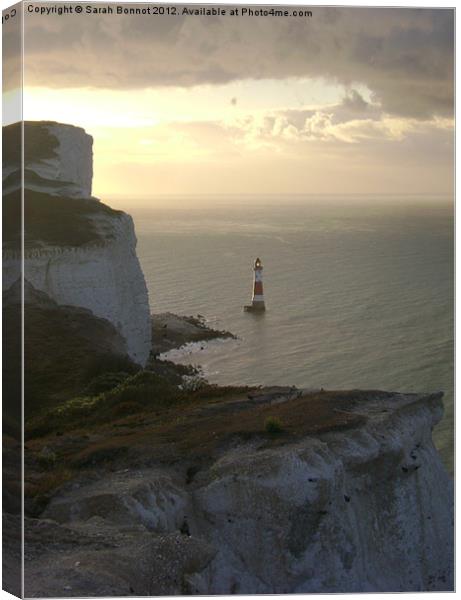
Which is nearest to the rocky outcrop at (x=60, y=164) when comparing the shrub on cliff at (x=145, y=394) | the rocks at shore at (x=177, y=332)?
the rocks at shore at (x=177, y=332)

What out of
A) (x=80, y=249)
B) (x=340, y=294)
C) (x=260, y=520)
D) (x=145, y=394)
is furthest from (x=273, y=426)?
(x=80, y=249)

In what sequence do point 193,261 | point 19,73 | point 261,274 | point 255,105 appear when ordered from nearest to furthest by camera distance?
point 19,73 < point 255,105 < point 261,274 < point 193,261

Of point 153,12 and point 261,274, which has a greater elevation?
point 153,12

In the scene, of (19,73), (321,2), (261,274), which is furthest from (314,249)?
(19,73)

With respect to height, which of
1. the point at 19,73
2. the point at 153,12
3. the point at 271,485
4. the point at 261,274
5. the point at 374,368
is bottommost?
the point at 271,485

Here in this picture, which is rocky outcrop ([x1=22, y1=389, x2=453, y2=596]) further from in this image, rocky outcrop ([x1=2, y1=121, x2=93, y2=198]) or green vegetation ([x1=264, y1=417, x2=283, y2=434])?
rocky outcrop ([x1=2, y1=121, x2=93, y2=198])

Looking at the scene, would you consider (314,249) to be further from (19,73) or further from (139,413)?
(19,73)

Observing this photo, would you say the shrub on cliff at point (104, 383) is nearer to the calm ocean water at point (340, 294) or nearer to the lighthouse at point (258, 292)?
the calm ocean water at point (340, 294)

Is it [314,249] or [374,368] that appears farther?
[314,249]
